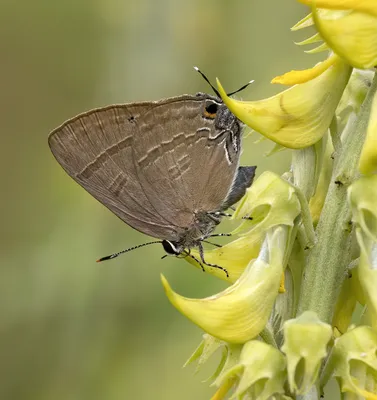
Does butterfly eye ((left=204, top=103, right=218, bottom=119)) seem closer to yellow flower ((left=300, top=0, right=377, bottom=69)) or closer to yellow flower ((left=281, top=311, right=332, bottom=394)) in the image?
yellow flower ((left=300, top=0, right=377, bottom=69))

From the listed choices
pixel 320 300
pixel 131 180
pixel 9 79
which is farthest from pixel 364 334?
pixel 9 79

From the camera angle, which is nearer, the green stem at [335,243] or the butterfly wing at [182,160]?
the green stem at [335,243]

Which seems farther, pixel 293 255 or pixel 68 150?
pixel 68 150

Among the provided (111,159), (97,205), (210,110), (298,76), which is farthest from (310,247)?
(97,205)

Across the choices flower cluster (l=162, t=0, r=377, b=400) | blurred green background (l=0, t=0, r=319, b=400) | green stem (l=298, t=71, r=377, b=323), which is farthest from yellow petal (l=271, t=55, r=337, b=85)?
blurred green background (l=0, t=0, r=319, b=400)

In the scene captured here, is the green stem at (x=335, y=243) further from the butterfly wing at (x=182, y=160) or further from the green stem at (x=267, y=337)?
the butterfly wing at (x=182, y=160)

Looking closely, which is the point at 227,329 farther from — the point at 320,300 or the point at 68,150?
the point at 68,150

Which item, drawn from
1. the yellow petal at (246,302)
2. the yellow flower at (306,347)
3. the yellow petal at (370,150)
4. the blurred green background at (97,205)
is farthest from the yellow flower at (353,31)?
the blurred green background at (97,205)
